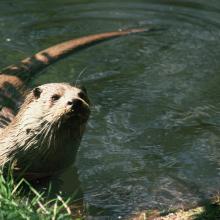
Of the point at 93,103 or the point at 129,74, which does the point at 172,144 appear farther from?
the point at 129,74

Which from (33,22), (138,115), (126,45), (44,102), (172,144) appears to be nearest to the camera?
(44,102)

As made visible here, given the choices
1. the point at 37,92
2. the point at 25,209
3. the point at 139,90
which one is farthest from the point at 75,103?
the point at 139,90

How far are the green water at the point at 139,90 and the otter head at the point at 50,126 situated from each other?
271mm

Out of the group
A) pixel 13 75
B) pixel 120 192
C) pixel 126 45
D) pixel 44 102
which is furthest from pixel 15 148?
pixel 126 45

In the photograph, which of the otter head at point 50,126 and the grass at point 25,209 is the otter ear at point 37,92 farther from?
the grass at point 25,209

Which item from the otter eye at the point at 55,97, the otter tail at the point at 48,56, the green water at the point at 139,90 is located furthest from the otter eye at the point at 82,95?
the otter tail at the point at 48,56

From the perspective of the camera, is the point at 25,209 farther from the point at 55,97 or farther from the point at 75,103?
the point at 55,97

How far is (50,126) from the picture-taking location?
4273 mm

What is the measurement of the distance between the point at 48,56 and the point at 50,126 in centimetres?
212

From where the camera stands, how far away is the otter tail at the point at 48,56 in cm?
585

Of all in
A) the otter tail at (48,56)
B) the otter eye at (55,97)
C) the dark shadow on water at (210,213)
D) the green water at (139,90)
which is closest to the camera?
the dark shadow on water at (210,213)

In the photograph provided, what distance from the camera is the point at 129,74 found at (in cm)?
641

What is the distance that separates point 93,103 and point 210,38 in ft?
6.52

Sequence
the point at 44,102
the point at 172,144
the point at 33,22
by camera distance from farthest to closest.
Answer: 1. the point at 33,22
2. the point at 172,144
3. the point at 44,102
